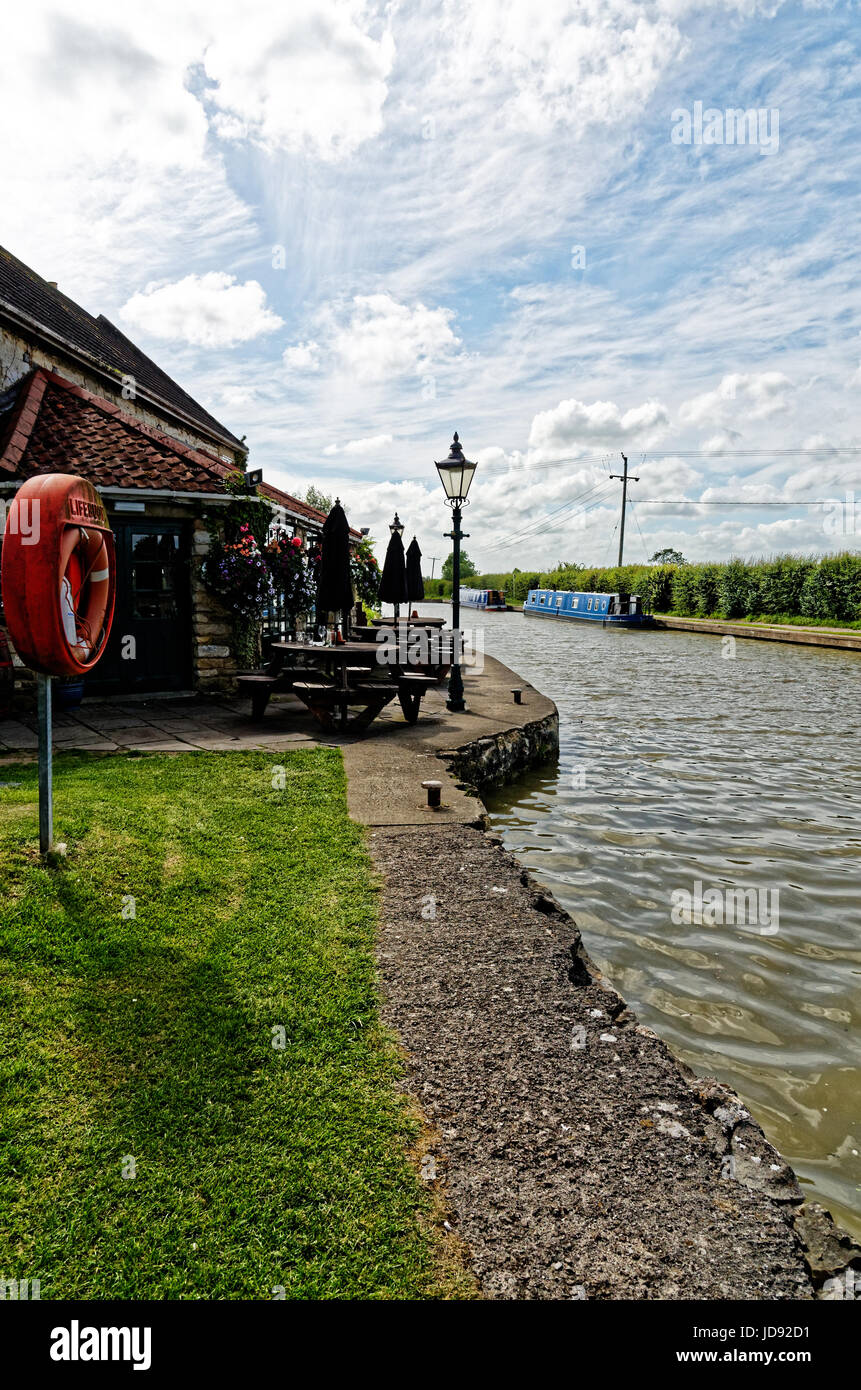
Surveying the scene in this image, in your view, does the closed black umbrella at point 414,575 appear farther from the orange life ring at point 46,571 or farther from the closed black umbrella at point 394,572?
the orange life ring at point 46,571

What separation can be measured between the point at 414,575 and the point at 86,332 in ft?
27.6

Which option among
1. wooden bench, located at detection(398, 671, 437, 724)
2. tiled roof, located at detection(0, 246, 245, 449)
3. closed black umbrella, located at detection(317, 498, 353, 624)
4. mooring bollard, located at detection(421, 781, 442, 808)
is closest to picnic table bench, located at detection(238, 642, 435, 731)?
wooden bench, located at detection(398, 671, 437, 724)

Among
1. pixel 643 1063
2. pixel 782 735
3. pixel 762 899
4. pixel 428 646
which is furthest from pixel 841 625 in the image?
pixel 643 1063

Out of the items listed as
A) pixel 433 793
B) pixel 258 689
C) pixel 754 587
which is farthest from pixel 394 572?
pixel 754 587

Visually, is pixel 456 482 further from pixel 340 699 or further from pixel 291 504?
pixel 291 504

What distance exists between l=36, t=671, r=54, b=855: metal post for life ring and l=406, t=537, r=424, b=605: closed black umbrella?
974cm

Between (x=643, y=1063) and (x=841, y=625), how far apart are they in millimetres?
31677

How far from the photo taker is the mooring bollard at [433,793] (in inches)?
234

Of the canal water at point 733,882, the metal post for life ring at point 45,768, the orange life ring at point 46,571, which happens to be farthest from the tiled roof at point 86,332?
the canal water at point 733,882

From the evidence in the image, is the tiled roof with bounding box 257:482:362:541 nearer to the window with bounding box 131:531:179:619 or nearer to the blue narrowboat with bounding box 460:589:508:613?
the window with bounding box 131:531:179:619

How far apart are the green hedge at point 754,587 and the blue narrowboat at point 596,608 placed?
79.4 inches

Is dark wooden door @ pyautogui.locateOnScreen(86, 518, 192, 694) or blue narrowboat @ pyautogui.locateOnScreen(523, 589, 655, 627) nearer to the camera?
dark wooden door @ pyautogui.locateOnScreen(86, 518, 192, 694)

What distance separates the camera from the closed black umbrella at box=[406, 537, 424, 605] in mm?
14592

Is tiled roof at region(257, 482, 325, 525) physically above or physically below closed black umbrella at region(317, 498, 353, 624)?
above
